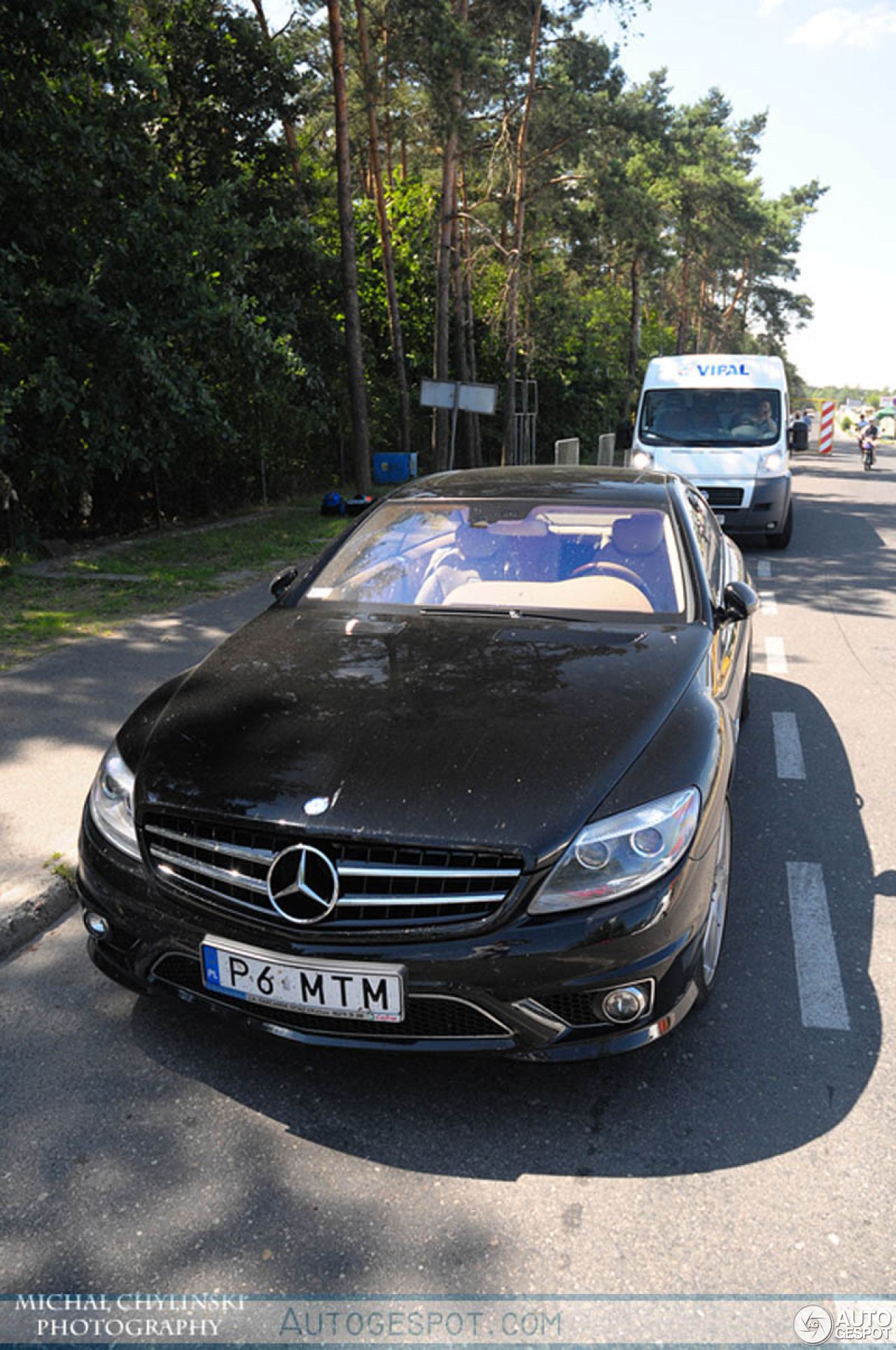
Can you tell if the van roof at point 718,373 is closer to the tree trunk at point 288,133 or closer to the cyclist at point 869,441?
the tree trunk at point 288,133

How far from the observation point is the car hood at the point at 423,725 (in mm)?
2652

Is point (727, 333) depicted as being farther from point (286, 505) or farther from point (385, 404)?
point (286, 505)

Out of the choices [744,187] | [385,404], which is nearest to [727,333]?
[744,187]

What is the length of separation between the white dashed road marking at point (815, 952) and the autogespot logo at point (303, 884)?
158 centimetres

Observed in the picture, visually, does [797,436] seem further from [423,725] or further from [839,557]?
[423,725]

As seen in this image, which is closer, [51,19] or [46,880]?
[46,880]

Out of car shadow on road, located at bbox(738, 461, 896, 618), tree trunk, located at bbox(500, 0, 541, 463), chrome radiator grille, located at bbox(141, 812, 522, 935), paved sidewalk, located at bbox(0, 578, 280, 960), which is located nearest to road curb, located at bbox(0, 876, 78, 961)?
paved sidewalk, located at bbox(0, 578, 280, 960)

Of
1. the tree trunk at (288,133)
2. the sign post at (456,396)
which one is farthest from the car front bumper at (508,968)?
the tree trunk at (288,133)

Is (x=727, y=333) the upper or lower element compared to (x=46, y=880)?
upper

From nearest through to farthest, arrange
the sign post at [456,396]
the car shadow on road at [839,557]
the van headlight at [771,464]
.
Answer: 1. the car shadow on road at [839,557]
2. the van headlight at [771,464]
3. the sign post at [456,396]

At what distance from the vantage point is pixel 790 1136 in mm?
2705

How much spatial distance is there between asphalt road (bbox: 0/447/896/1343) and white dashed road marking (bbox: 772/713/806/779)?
5.00 ft

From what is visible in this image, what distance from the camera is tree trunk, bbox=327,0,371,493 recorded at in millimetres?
17953

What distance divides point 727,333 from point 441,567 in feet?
258
